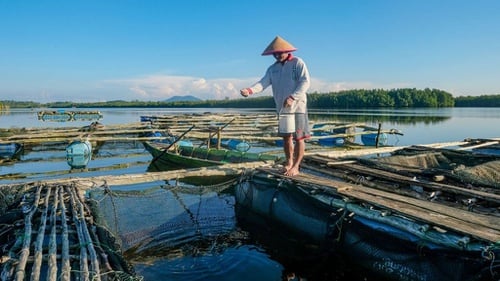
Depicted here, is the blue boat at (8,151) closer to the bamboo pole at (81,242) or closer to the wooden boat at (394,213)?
the bamboo pole at (81,242)

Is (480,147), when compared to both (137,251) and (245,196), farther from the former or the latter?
(137,251)

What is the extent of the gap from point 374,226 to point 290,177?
2368mm

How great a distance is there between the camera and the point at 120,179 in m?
8.12

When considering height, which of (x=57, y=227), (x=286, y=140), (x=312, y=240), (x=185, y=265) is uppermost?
(x=286, y=140)

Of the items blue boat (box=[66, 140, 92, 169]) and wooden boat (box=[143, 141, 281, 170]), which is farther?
blue boat (box=[66, 140, 92, 169])

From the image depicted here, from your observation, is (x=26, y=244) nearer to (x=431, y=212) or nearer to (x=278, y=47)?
(x=278, y=47)

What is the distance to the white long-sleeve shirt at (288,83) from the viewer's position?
6492 millimetres

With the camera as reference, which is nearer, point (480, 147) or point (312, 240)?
point (312, 240)

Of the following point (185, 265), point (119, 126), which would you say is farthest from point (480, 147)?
point (119, 126)

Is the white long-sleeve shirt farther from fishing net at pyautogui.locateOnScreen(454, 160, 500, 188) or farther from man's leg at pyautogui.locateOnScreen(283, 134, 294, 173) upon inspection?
fishing net at pyautogui.locateOnScreen(454, 160, 500, 188)


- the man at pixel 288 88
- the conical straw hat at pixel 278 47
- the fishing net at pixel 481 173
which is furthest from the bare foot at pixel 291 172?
the fishing net at pixel 481 173

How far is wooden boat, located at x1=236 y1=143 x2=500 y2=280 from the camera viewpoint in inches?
156

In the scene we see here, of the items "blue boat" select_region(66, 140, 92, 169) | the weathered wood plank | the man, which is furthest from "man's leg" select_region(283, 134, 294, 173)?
"blue boat" select_region(66, 140, 92, 169)

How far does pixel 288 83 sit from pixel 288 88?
94 mm
